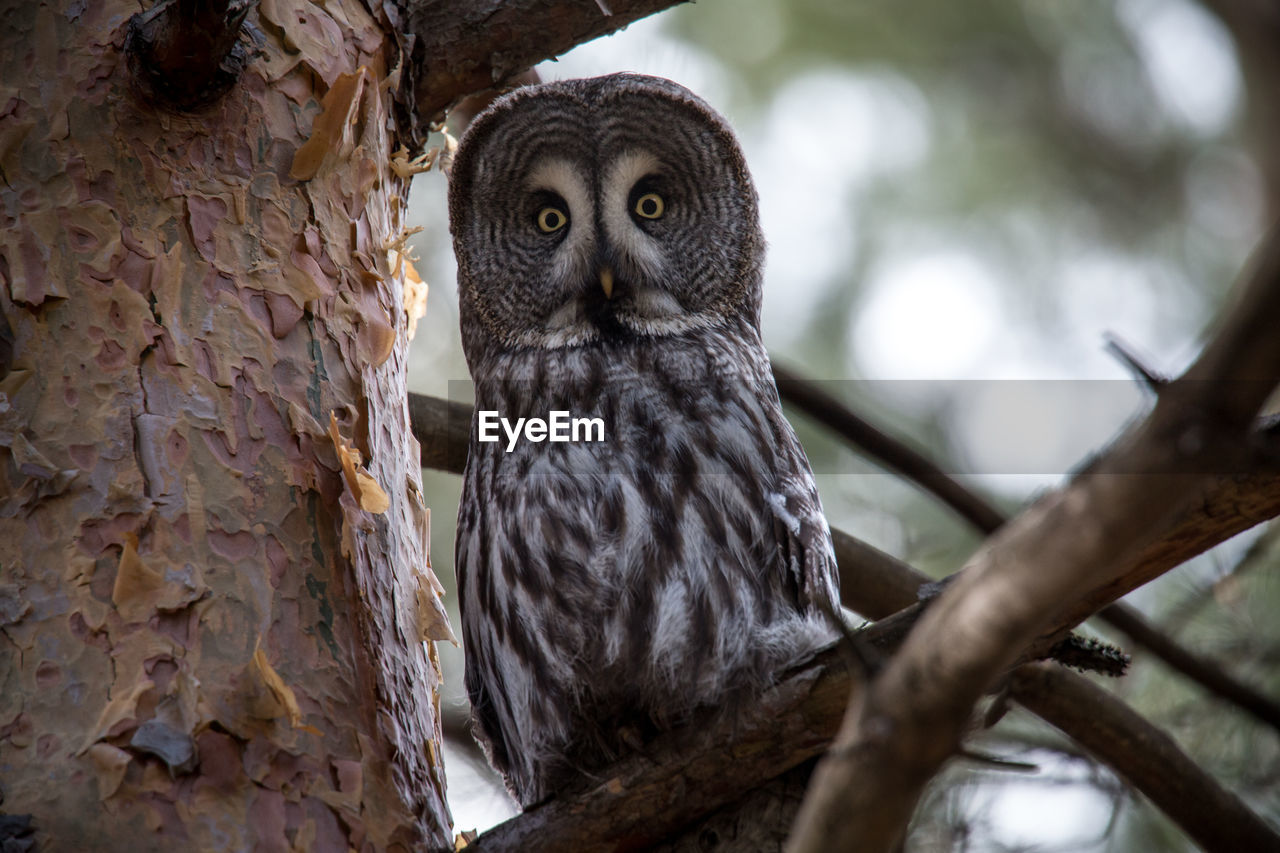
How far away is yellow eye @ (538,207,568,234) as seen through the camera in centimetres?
288

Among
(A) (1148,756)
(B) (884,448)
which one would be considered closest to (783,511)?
(B) (884,448)

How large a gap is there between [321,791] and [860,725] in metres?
0.89

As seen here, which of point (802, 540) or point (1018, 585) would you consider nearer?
point (1018, 585)

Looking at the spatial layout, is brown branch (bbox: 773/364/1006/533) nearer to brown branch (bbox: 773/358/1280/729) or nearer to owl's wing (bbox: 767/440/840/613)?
brown branch (bbox: 773/358/1280/729)

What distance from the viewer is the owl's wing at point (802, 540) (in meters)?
2.23

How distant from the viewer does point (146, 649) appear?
1.59m

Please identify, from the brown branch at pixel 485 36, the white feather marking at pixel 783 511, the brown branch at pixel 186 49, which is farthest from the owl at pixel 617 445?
the brown branch at pixel 186 49

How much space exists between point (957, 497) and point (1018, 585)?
1678mm

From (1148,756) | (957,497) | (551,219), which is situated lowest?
(1148,756)

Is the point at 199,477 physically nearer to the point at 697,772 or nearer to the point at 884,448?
the point at 697,772

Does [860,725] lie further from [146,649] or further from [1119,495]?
[146,649]

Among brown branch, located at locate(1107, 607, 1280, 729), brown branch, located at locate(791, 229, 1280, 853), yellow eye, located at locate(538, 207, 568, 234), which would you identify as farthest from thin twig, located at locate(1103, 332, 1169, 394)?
yellow eye, located at locate(538, 207, 568, 234)

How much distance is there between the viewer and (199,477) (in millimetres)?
1723

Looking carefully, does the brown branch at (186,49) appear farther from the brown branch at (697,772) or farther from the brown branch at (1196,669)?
the brown branch at (1196,669)
